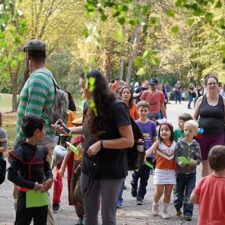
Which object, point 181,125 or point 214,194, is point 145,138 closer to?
point 181,125

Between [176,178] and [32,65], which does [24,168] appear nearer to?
[32,65]

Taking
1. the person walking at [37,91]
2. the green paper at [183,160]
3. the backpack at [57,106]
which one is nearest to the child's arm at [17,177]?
the person walking at [37,91]

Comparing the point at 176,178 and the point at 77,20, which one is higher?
the point at 77,20

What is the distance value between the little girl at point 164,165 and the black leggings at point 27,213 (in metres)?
2.49

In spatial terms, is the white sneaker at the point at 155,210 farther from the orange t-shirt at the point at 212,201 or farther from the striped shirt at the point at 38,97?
the striped shirt at the point at 38,97

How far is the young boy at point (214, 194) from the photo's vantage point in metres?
4.98

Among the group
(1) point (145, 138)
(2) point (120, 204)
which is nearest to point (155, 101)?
(1) point (145, 138)

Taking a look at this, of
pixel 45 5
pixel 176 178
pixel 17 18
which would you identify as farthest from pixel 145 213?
pixel 45 5

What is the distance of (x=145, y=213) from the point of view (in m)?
7.62

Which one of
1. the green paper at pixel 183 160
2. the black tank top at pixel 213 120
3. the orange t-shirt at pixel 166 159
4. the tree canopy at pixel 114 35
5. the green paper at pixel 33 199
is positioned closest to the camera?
the tree canopy at pixel 114 35

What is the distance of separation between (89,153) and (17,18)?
170cm

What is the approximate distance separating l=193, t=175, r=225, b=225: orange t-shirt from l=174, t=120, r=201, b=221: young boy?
2117 millimetres

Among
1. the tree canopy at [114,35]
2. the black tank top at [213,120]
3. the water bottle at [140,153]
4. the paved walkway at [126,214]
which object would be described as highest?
the tree canopy at [114,35]

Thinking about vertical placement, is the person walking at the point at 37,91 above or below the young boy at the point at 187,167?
above
